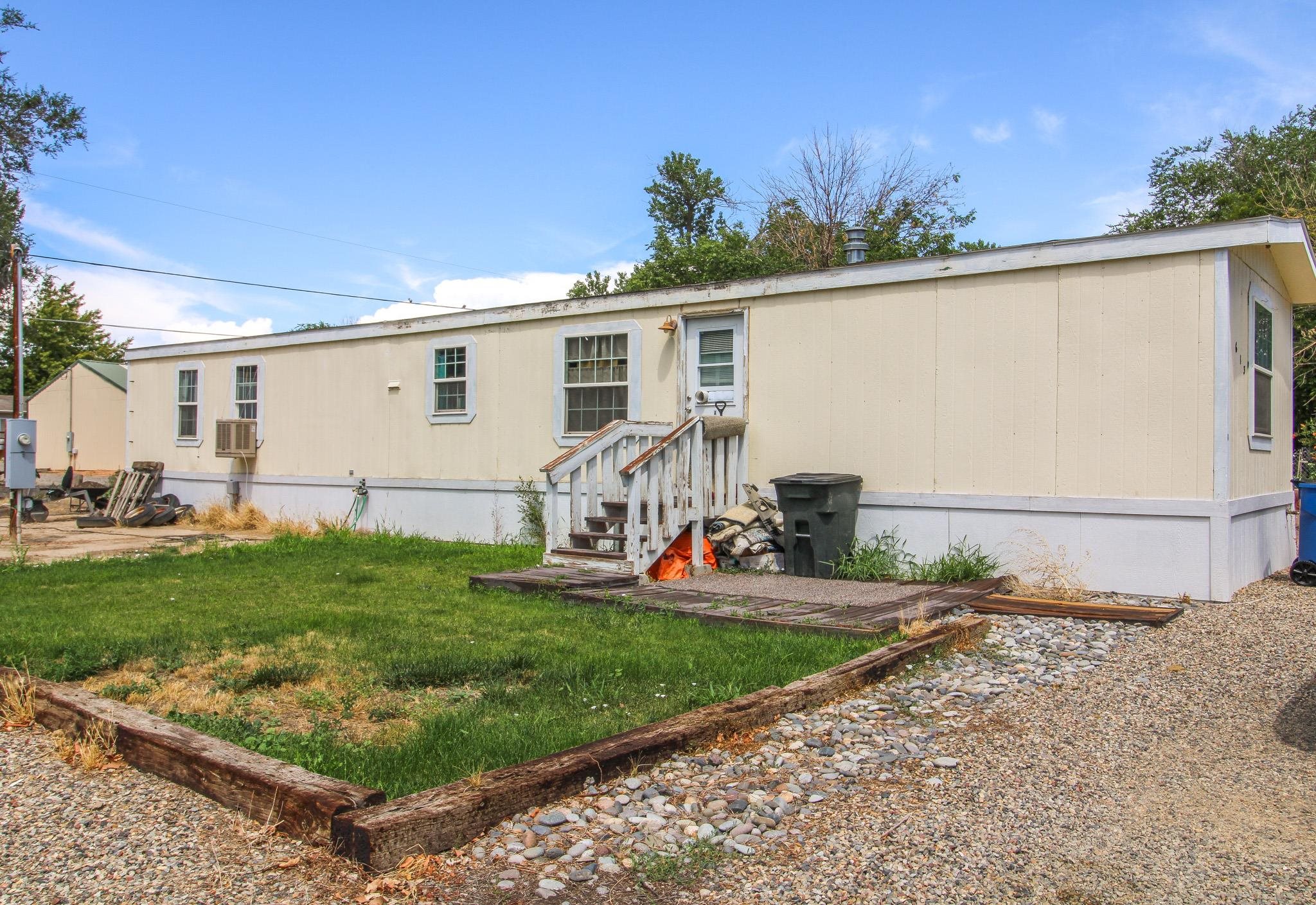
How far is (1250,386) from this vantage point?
7.71 meters

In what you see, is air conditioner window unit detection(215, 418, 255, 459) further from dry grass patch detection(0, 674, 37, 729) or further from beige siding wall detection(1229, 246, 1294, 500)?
beige siding wall detection(1229, 246, 1294, 500)

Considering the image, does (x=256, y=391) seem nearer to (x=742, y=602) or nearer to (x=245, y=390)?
(x=245, y=390)

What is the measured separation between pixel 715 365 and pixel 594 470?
67.7 inches

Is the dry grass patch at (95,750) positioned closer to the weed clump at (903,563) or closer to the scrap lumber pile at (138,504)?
the weed clump at (903,563)

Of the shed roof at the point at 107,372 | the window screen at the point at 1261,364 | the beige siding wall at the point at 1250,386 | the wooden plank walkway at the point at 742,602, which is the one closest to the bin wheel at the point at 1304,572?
the beige siding wall at the point at 1250,386

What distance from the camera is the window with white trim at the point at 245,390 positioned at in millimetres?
13797

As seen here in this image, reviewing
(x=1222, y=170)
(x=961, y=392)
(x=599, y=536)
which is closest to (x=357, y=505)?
(x=599, y=536)

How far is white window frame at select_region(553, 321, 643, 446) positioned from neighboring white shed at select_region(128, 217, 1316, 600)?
0.08ft

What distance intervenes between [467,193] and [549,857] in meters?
16.2

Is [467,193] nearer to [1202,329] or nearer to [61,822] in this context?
[1202,329]

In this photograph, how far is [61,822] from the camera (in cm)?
292

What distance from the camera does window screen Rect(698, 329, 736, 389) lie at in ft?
30.2

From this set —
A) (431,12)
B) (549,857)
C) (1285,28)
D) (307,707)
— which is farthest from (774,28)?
(549,857)

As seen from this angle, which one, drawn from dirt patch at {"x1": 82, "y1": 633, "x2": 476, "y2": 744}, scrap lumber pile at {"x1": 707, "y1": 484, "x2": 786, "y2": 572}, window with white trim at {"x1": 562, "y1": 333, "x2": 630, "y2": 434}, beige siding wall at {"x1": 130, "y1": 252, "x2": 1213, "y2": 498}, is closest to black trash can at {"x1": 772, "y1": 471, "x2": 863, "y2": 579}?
scrap lumber pile at {"x1": 707, "y1": 484, "x2": 786, "y2": 572}
